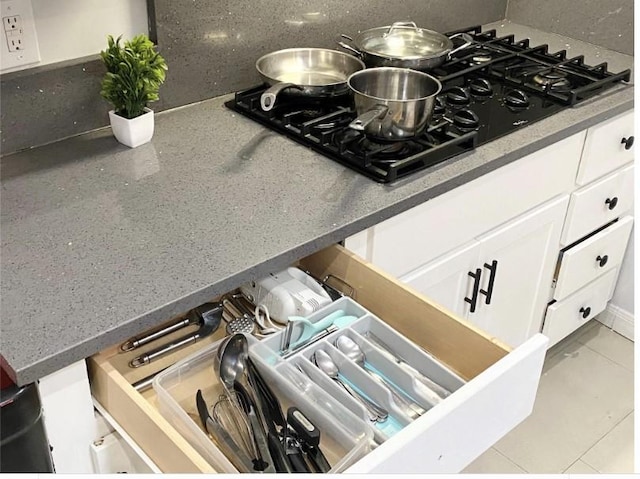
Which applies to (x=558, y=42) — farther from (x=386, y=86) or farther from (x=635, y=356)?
(x=635, y=356)

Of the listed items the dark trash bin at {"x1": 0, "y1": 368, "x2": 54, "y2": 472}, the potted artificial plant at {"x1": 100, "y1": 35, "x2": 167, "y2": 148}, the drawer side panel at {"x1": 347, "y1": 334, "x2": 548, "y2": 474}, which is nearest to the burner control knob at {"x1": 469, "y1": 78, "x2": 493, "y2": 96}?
the potted artificial plant at {"x1": 100, "y1": 35, "x2": 167, "y2": 148}

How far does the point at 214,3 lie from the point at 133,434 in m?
0.93

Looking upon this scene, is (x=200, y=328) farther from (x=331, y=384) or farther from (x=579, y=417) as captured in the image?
(x=579, y=417)

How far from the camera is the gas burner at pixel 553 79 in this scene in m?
1.79

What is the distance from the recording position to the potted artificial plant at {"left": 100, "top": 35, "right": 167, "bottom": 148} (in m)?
1.38

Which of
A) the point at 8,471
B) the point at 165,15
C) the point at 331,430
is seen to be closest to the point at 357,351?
the point at 331,430

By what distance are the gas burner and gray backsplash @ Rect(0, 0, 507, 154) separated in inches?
14.6

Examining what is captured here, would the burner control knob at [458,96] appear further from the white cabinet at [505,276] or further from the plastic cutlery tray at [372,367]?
the plastic cutlery tray at [372,367]

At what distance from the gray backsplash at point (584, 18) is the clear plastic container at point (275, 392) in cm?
147

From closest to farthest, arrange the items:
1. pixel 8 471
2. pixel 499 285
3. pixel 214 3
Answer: pixel 8 471, pixel 214 3, pixel 499 285

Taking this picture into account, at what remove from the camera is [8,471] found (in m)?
1.03

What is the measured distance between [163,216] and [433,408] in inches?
22.0

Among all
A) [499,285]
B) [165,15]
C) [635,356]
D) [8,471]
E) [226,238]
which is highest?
[165,15]

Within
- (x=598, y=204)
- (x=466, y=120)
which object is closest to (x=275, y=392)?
(x=466, y=120)
